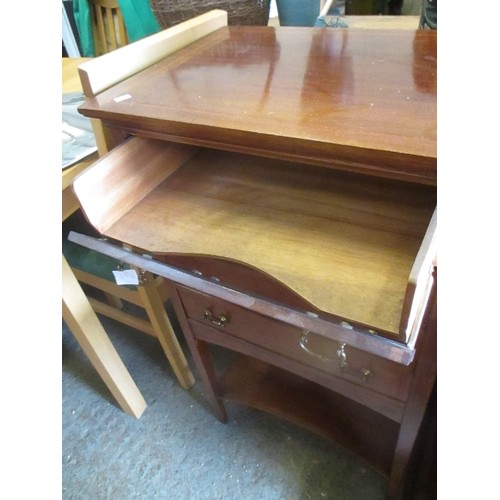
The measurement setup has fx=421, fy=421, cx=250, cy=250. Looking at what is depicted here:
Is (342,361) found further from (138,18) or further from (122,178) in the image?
(138,18)

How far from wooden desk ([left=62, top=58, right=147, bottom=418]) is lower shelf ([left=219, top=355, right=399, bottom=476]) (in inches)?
10.1

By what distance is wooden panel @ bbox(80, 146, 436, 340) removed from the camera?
0.47m

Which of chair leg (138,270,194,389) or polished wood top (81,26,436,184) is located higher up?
polished wood top (81,26,436,184)

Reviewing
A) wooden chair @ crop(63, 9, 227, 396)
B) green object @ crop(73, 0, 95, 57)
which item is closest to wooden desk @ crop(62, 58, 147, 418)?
wooden chair @ crop(63, 9, 227, 396)

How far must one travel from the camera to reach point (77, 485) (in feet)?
3.17

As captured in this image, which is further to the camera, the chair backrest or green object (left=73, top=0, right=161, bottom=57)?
the chair backrest

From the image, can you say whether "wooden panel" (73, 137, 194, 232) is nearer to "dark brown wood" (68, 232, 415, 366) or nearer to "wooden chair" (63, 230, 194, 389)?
"dark brown wood" (68, 232, 415, 366)

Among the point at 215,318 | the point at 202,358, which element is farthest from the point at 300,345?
the point at 202,358

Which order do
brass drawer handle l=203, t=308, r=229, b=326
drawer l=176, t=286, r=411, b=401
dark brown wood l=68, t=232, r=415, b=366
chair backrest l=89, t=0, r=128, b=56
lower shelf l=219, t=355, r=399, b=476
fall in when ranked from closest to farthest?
dark brown wood l=68, t=232, r=415, b=366 < drawer l=176, t=286, r=411, b=401 < brass drawer handle l=203, t=308, r=229, b=326 < lower shelf l=219, t=355, r=399, b=476 < chair backrest l=89, t=0, r=128, b=56

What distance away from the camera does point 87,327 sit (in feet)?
2.95

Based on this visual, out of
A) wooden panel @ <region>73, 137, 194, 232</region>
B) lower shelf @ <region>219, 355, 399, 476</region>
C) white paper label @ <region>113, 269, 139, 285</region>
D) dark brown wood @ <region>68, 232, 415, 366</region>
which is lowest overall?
lower shelf @ <region>219, 355, 399, 476</region>

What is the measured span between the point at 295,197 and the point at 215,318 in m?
0.24
